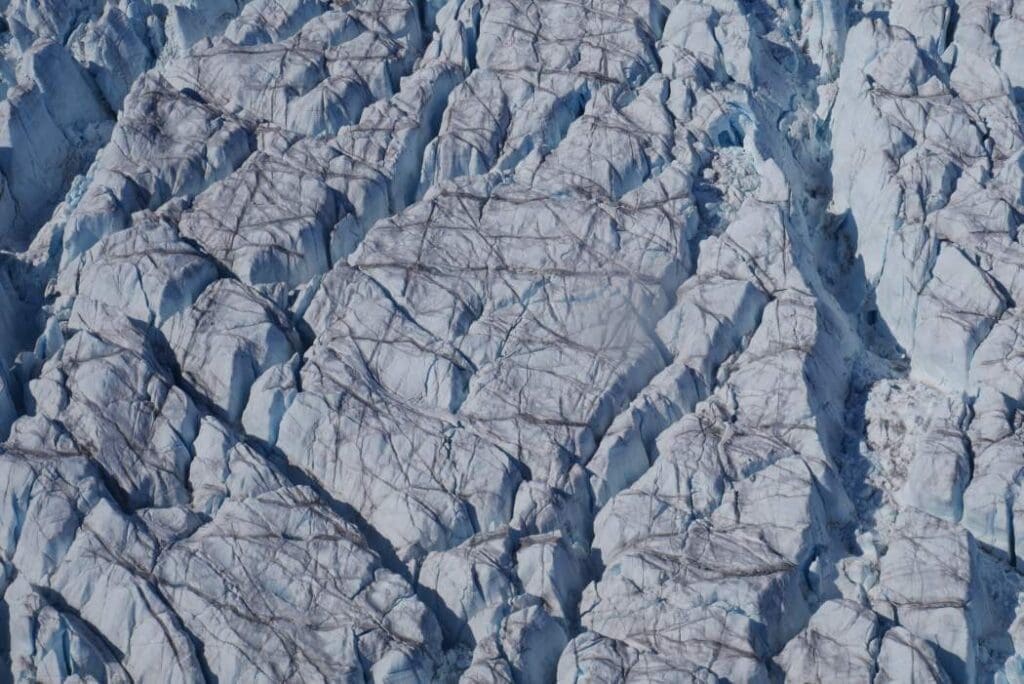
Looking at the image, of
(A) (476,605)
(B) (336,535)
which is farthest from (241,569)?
(A) (476,605)

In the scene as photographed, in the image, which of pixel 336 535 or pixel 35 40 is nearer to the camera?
pixel 336 535

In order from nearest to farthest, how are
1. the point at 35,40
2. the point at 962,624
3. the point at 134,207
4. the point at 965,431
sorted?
the point at 962,624, the point at 965,431, the point at 134,207, the point at 35,40

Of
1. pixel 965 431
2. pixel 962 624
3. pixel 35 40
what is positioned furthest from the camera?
pixel 35 40

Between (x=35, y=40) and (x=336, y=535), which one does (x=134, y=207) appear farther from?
(x=336, y=535)

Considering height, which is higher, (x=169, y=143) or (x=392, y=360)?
(x=169, y=143)

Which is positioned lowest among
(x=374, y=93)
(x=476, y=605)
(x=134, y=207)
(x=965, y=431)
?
(x=476, y=605)

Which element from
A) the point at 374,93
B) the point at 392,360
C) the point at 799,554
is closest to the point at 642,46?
the point at 374,93
